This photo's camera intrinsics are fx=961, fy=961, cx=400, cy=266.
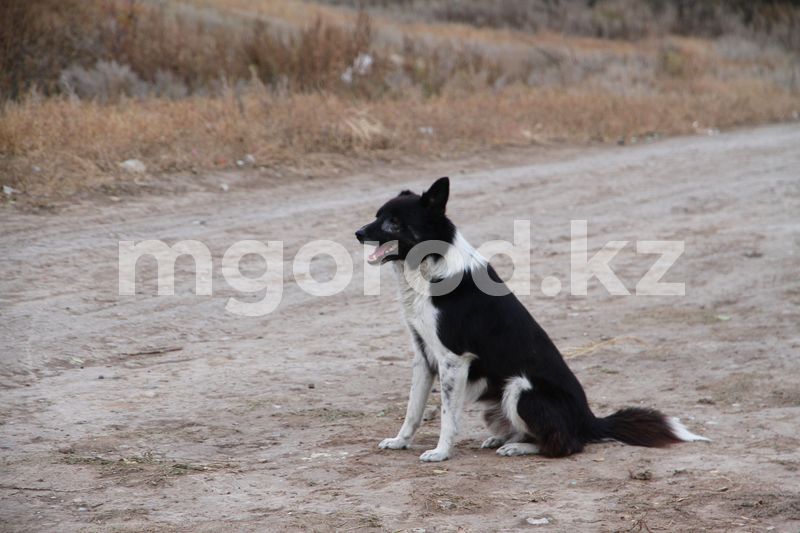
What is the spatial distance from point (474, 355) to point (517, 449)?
0.61 m

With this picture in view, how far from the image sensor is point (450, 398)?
5.43 metres

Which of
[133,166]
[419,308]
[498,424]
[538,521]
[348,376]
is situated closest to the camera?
[538,521]

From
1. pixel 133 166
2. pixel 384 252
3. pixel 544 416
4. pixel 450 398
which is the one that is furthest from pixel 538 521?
pixel 133 166

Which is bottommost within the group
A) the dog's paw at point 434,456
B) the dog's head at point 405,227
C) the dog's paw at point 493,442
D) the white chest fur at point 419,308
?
the dog's paw at point 493,442

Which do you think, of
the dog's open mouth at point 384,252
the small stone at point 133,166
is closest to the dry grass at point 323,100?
the small stone at point 133,166

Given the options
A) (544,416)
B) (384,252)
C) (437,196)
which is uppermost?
(437,196)

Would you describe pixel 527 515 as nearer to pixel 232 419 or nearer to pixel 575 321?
pixel 232 419

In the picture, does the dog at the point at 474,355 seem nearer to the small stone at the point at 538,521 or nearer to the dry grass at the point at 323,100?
the small stone at the point at 538,521

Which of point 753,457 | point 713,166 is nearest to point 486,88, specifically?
point 713,166

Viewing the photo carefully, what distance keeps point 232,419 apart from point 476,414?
5.42ft

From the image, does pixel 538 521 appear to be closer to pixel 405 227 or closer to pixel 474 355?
pixel 474 355

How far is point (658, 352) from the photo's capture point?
24.9 ft

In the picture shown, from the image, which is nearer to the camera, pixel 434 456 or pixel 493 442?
pixel 434 456

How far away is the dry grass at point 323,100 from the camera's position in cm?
1162
